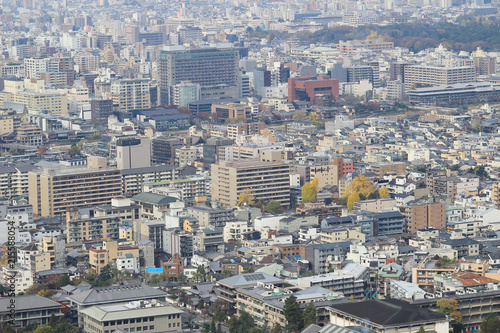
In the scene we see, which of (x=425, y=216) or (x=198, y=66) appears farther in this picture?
(x=198, y=66)

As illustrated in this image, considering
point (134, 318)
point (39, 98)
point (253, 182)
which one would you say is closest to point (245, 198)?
point (253, 182)

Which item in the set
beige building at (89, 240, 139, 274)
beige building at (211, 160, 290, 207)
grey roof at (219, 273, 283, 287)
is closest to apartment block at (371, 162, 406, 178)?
beige building at (211, 160, 290, 207)

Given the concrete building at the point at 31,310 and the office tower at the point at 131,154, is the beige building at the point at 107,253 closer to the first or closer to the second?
the concrete building at the point at 31,310

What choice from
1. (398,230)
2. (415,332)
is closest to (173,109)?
(398,230)

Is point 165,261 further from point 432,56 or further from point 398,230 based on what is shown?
point 432,56

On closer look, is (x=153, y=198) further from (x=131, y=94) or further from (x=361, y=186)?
(x=131, y=94)

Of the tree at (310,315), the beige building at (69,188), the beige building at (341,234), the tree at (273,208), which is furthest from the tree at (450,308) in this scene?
the beige building at (69,188)
